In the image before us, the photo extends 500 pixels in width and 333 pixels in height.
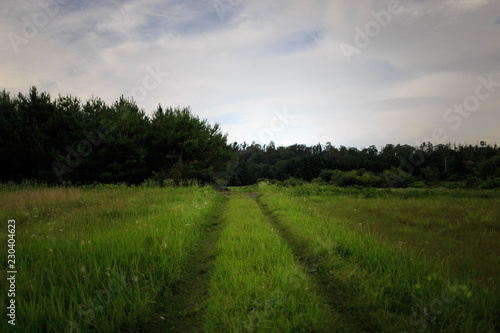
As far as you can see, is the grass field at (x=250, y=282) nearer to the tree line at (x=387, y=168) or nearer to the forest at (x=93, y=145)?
the forest at (x=93, y=145)

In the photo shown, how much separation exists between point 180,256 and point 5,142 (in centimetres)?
2631

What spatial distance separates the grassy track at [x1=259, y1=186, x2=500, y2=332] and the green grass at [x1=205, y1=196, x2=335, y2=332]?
0.55 meters

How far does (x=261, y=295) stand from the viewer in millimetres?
3061

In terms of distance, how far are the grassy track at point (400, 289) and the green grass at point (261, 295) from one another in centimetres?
55

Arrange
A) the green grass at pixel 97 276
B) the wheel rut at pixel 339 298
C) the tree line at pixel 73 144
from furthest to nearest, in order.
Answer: the tree line at pixel 73 144, the wheel rut at pixel 339 298, the green grass at pixel 97 276

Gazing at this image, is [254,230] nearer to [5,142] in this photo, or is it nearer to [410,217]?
[410,217]

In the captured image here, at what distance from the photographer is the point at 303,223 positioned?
6.90m

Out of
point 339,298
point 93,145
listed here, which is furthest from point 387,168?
point 339,298

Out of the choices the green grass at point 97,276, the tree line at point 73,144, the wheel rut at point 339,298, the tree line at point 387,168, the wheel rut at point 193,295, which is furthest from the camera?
the tree line at point 387,168

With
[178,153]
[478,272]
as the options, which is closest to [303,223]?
[478,272]

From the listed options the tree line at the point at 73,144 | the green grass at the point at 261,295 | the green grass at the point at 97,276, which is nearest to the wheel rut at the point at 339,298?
the green grass at the point at 261,295

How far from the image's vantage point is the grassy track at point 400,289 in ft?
8.34

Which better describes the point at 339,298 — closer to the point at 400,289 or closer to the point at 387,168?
the point at 400,289

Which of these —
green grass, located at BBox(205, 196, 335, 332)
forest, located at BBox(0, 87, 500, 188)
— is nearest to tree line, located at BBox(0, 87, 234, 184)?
forest, located at BBox(0, 87, 500, 188)
